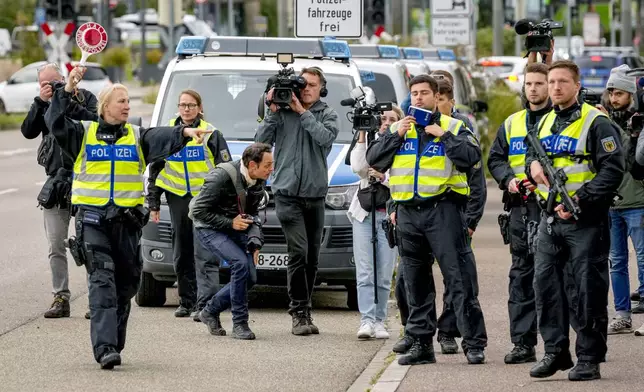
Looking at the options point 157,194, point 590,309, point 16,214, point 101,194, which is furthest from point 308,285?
point 16,214

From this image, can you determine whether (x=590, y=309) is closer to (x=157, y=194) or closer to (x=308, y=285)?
(x=308, y=285)

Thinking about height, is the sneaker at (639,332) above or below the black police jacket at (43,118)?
below

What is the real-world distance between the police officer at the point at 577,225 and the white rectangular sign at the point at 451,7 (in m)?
18.4

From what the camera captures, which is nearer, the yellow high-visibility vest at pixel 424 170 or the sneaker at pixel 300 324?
the yellow high-visibility vest at pixel 424 170

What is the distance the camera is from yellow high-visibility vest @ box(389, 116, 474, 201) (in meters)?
9.30

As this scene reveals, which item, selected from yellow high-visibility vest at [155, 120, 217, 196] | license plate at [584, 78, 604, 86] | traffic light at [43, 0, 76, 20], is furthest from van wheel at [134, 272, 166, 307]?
license plate at [584, 78, 604, 86]

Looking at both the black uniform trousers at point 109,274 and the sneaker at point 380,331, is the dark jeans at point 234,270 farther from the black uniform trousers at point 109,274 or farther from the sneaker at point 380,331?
the black uniform trousers at point 109,274

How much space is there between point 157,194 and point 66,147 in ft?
6.18

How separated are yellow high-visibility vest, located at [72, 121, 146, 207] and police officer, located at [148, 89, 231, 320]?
1524 mm

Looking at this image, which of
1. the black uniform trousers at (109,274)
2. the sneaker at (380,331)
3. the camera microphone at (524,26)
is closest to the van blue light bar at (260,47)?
the camera microphone at (524,26)

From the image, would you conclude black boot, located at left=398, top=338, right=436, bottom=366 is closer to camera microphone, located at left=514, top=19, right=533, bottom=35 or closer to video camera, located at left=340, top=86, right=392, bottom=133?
video camera, located at left=340, top=86, right=392, bottom=133

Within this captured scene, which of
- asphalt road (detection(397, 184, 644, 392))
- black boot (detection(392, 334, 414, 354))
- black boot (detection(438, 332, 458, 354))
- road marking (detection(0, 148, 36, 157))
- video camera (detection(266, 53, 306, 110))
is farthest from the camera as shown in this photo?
road marking (detection(0, 148, 36, 157))

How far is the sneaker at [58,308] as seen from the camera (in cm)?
1174

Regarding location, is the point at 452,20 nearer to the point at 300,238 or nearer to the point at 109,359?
the point at 300,238
